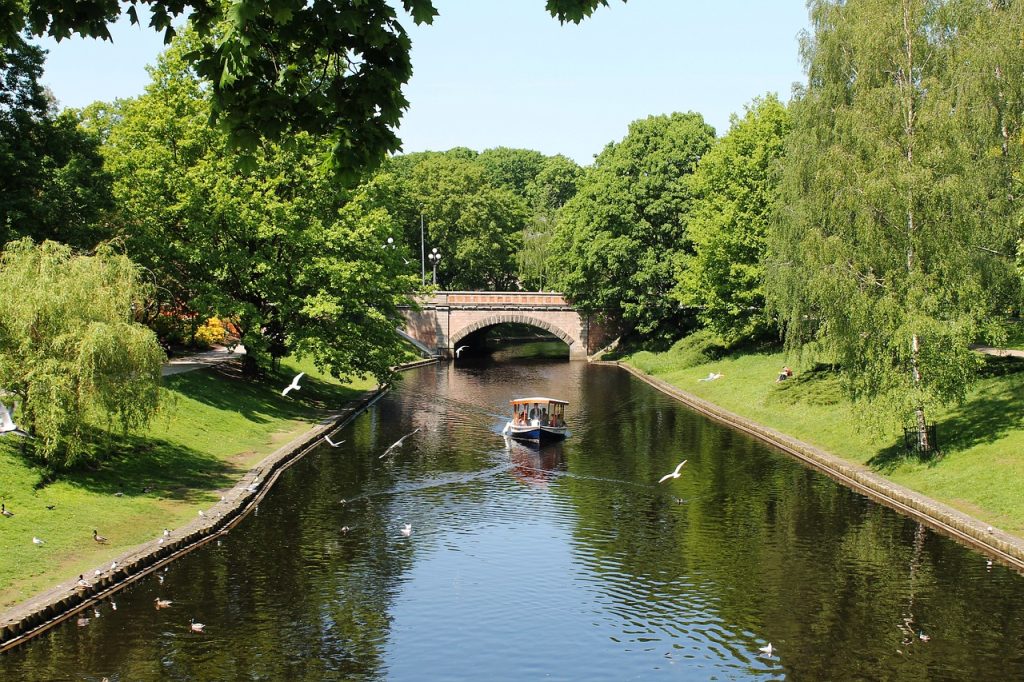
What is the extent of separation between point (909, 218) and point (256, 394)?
116 ft

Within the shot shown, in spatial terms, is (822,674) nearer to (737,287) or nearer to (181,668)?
(181,668)

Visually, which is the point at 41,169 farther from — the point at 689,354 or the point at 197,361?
the point at 689,354

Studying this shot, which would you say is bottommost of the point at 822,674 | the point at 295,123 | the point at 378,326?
the point at 822,674

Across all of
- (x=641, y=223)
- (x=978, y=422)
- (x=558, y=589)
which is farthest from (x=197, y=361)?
(x=641, y=223)

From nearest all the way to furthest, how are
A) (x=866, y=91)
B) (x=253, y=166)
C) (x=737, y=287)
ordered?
(x=253, y=166)
(x=866, y=91)
(x=737, y=287)

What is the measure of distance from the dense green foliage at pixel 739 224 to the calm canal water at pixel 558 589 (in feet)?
101

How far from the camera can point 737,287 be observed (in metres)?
75.1

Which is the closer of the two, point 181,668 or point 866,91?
point 181,668

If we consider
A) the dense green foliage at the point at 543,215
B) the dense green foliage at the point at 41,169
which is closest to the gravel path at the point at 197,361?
the dense green foliage at the point at 41,169

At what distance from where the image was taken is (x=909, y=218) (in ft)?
125

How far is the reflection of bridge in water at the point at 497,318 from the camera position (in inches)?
4166

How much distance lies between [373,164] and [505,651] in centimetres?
1501

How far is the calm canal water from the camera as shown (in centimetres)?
2236

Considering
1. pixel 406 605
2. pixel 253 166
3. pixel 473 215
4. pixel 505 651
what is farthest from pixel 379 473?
pixel 473 215
